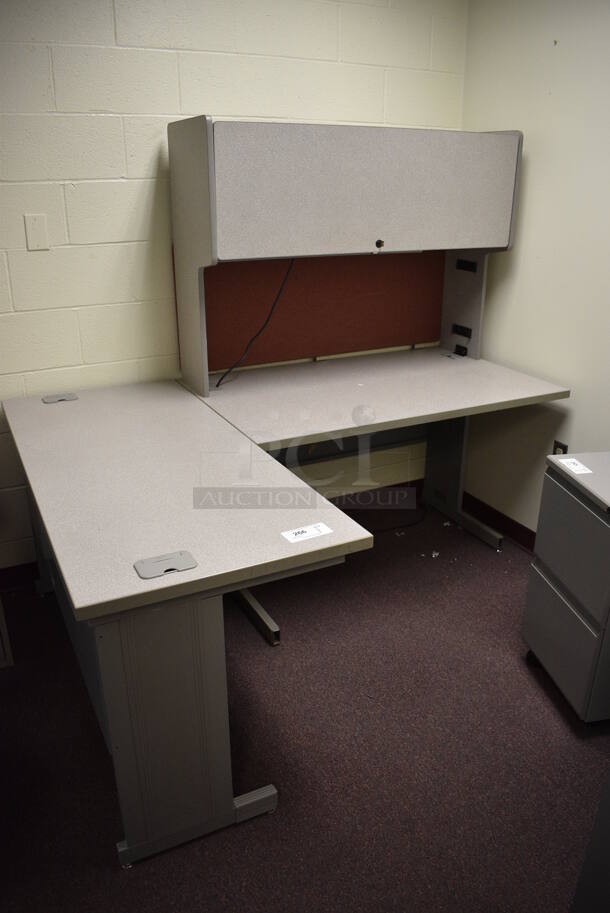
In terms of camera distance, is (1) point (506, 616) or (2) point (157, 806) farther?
(1) point (506, 616)

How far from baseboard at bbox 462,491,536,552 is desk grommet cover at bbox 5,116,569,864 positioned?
0.12 m

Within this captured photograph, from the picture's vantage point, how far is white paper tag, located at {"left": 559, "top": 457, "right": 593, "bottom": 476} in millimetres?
1868

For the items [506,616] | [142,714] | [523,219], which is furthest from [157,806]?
[523,219]

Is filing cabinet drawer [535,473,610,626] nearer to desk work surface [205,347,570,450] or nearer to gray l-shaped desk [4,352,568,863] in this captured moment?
desk work surface [205,347,570,450]

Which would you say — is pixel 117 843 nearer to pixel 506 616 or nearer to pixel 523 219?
pixel 506 616

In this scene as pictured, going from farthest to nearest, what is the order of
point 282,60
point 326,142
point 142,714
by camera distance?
point 282,60, point 326,142, point 142,714

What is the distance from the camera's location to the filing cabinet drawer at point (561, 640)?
184 cm

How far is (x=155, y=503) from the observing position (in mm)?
1601

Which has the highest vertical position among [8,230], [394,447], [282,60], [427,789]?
[282,60]

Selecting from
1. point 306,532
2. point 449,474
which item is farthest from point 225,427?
point 449,474

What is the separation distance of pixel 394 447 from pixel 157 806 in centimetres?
186

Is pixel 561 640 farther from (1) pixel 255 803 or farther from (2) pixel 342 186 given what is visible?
(2) pixel 342 186

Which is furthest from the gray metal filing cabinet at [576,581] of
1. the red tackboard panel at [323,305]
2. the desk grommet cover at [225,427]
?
the red tackboard panel at [323,305]

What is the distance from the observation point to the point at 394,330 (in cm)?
297
